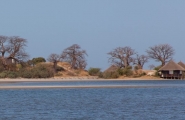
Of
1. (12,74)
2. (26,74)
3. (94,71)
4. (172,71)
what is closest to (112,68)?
(94,71)

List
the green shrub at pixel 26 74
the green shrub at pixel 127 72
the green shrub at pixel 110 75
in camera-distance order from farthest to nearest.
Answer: the green shrub at pixel 127 72, the green shrub at pixel 110 75, the green shrub at pixel 26 74

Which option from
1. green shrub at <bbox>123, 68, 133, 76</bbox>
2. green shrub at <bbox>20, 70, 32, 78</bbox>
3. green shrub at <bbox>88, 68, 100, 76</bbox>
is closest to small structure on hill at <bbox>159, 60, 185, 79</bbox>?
green shrub at <bbox>123, 68, 133, 76</bbox>

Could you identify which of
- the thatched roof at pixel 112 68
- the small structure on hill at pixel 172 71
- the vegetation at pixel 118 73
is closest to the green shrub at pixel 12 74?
the vegetation at pixel 118 73

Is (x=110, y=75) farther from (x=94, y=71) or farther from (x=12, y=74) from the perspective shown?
(x=12, y=74)

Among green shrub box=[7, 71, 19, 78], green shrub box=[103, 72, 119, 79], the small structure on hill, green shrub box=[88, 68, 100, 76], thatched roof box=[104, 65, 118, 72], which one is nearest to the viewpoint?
green shrub box=[7, 71, 19, 78]

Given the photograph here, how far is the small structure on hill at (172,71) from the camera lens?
72562 mm

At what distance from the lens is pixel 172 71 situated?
73.0 metres

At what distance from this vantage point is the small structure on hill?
72562mm

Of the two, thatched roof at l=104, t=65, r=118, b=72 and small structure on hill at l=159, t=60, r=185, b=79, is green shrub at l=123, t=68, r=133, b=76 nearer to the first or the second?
thatched roof at l=104, t=65, r=118, b=72

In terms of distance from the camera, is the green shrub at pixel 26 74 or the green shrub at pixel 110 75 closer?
the green shrub at pixel 26 74

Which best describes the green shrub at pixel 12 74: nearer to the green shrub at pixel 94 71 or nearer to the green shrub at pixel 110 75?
the green shrub at pixel 110 75

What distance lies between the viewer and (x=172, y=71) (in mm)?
73000

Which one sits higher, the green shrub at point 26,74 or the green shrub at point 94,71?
the green shrub at point 94,71

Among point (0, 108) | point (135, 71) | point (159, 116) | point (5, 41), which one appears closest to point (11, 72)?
point (5, 41)
